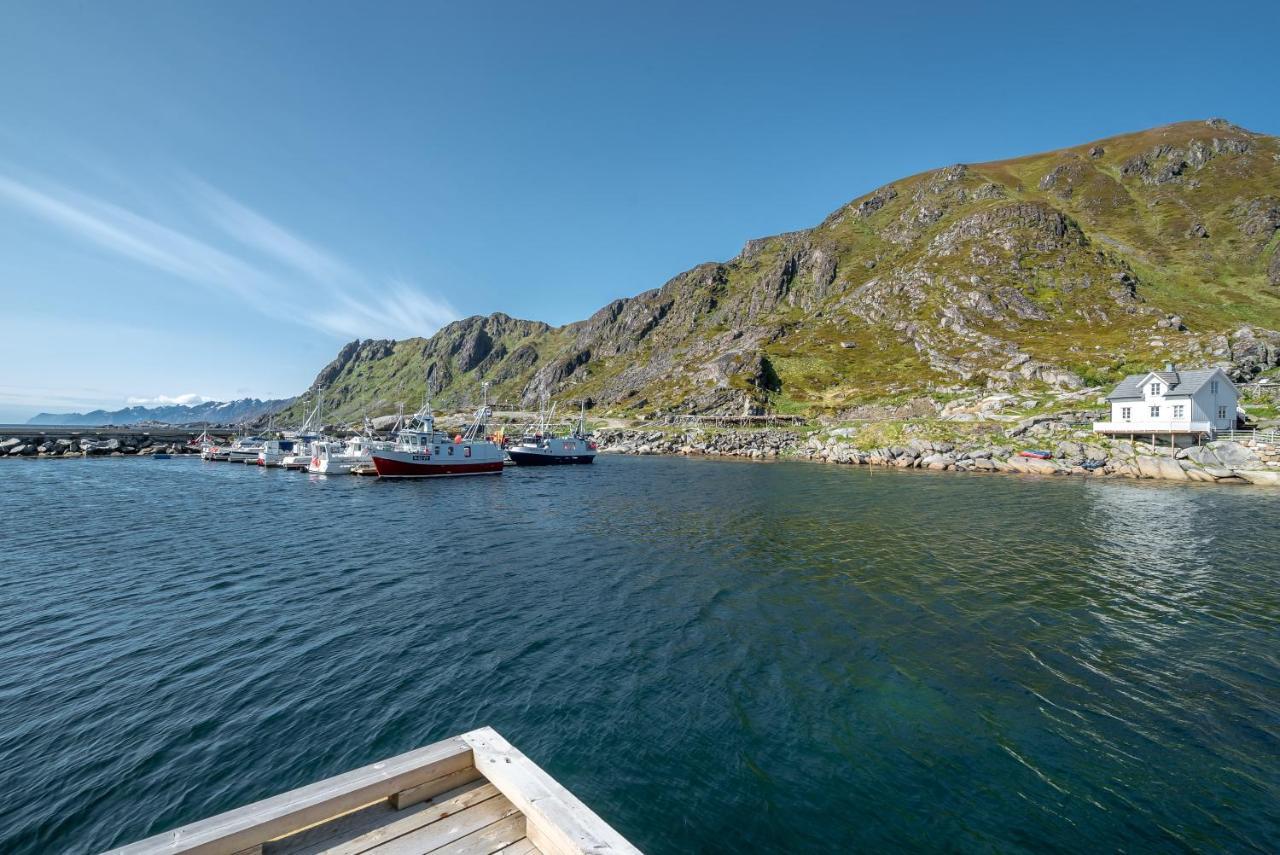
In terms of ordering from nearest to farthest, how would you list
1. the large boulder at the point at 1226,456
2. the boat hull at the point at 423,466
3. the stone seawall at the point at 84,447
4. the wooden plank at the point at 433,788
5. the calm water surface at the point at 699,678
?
the wooden plank at the point at 433,788, the calm water surface at the point at 699,678, the large boulder at the point at 1226,456, the boat hull at the point at 423,466, the stone seawall at the point at 84,447

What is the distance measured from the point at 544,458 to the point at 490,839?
92911 mm

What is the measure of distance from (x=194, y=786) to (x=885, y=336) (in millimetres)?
188775

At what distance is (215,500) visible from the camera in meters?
49.0

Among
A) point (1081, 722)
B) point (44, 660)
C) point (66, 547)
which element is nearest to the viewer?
point (1081, 722)

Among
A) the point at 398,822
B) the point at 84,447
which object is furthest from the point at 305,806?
the point at 84,447

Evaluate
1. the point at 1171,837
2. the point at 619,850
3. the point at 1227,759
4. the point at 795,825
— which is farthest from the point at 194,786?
the point at 1227,759

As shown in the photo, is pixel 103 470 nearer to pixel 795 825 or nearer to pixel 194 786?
pixel 194 786

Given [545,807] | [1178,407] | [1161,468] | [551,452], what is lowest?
[1161,468]

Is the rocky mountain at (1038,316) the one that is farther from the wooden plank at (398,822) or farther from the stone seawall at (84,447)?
the wooden plank at (398,822)

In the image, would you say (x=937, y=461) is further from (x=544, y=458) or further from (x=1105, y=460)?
(x=544, y=458)

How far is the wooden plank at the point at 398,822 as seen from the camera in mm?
5504

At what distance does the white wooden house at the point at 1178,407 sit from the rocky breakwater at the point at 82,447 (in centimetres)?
17688

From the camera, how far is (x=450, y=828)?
5926 mm

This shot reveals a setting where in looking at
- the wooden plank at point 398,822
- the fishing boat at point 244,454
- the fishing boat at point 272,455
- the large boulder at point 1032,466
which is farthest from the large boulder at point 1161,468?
the fishing boat at point 244,454
